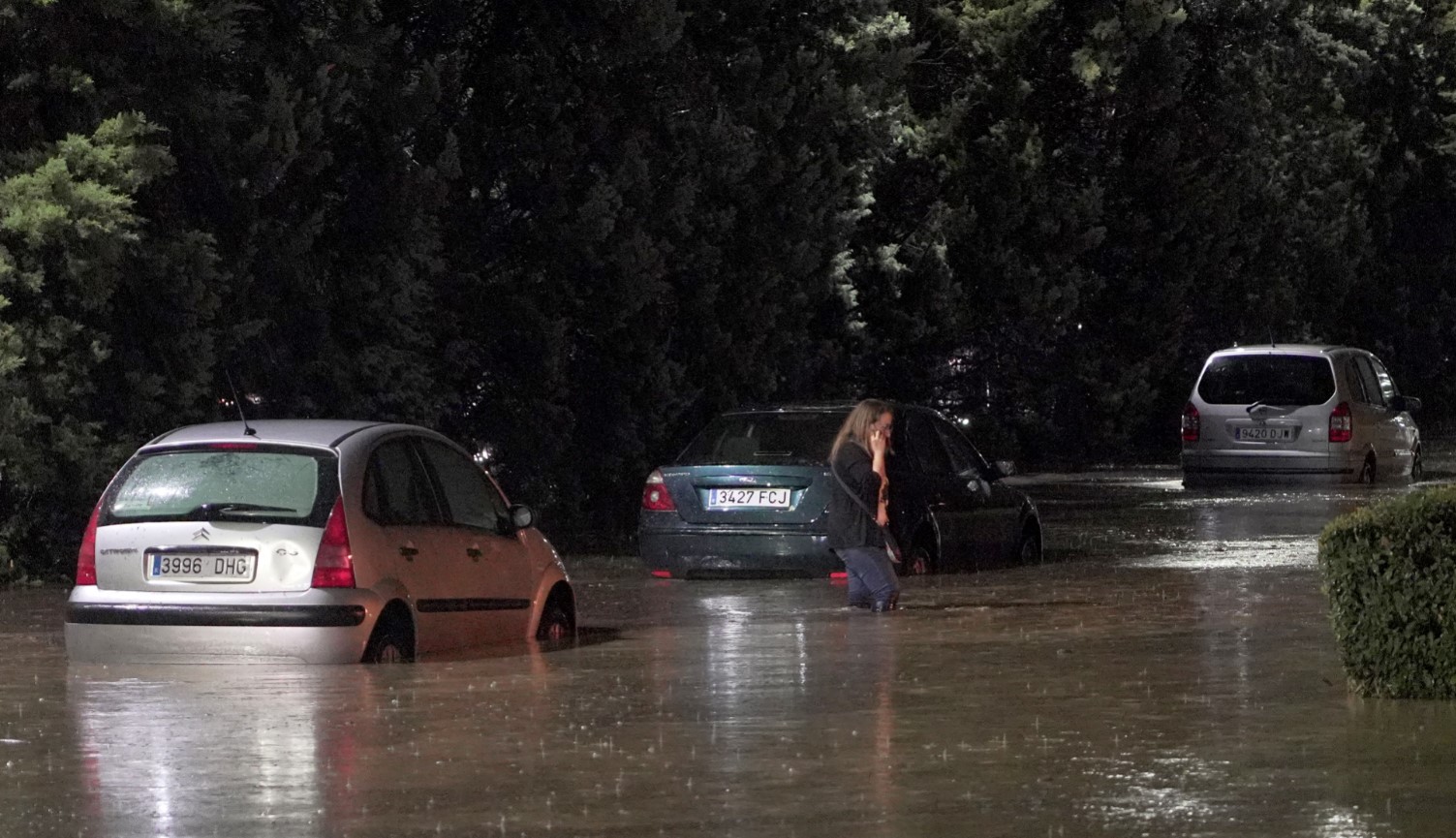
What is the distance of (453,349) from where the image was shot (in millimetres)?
23531

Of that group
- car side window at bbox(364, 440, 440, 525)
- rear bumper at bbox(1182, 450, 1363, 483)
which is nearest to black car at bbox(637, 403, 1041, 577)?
car side window at bbox(364, 440, 440, 525)

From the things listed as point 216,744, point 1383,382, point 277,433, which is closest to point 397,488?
point 277,433

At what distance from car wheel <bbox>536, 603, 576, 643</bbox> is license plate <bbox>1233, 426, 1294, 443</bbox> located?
655 inches

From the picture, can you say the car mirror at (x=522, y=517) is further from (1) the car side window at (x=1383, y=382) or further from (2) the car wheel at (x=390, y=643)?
(1) the car side window at (x=1383, y=382)

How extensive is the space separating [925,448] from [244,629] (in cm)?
803

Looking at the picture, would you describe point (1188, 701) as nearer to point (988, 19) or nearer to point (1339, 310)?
point (988, 19)

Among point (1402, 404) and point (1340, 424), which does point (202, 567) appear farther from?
Answer: point (1402, 404)

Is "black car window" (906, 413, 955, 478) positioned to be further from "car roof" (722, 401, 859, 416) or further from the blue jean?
the blue jean

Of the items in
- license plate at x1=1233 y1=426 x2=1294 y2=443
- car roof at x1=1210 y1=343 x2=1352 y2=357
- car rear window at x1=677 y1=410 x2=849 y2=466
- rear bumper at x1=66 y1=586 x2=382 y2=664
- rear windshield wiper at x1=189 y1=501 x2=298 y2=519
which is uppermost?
A: car roof at x1=1210 y1=343 x2=1352 y2=357

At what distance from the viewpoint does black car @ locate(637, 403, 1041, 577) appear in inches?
741

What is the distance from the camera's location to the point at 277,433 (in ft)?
44.3

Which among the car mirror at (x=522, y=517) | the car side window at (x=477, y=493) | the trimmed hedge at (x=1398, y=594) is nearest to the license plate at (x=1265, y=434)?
the car side window at (x=477, y=493)

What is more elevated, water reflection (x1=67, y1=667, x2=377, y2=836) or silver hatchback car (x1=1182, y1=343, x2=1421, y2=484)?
silver hatchback car (x1=1182, y1=343, x2=1421, y2=484)

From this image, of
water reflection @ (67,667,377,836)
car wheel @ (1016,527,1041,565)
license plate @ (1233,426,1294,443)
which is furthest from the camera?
license plate @ (1233,426,1294,443)
